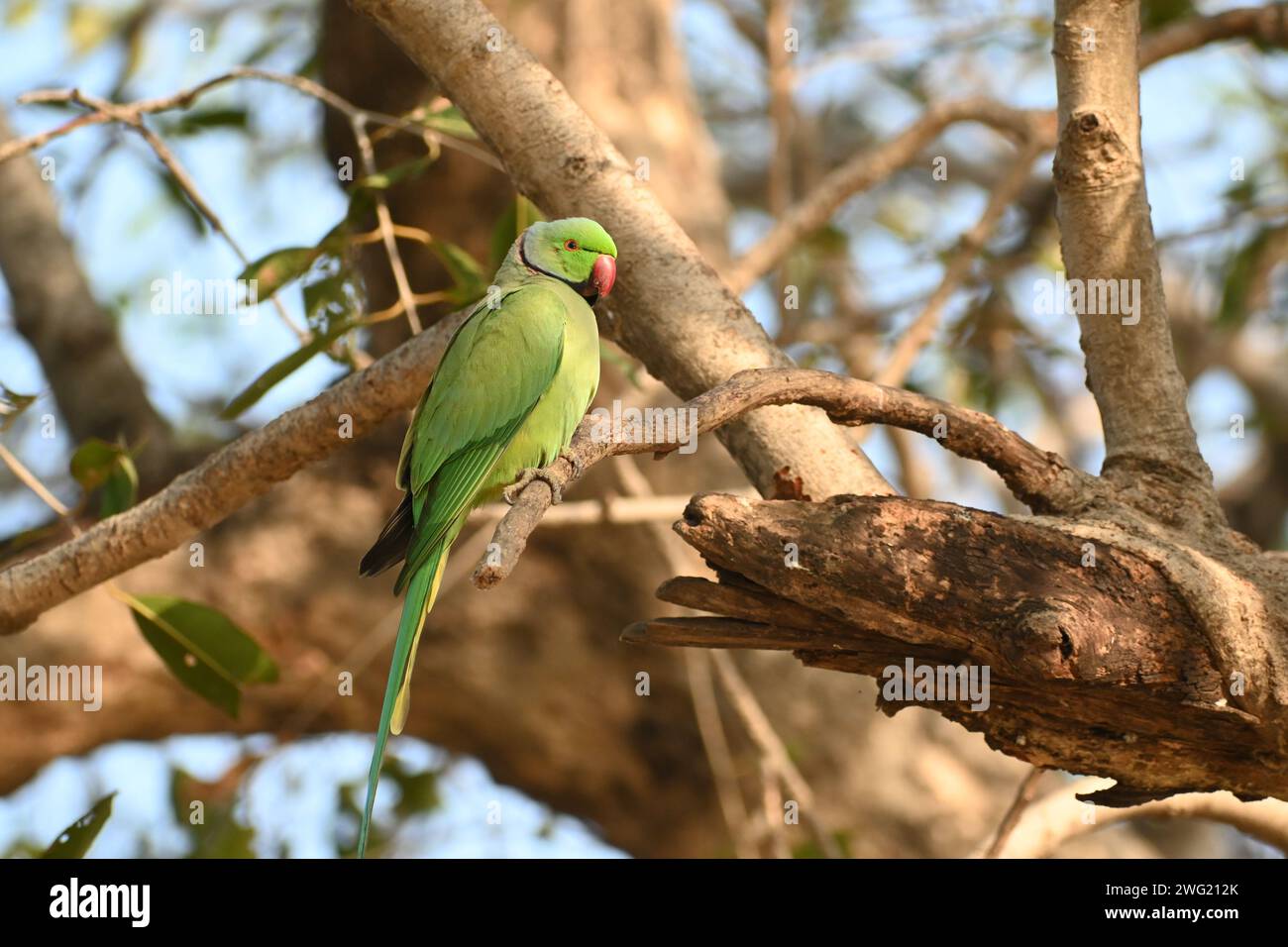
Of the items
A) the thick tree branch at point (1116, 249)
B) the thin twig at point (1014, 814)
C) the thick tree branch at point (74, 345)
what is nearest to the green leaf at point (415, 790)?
the thick tree branch at point (74, 345)

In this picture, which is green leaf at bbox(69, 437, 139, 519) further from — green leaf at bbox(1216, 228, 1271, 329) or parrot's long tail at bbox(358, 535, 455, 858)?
green leaf at bbox(1216, 228, 1271, 329)

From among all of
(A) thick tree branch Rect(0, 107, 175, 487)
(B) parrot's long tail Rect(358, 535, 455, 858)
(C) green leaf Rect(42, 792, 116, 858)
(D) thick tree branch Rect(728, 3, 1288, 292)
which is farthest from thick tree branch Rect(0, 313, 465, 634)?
(A) thick tree branch Rect(0, 107, 175, 487)

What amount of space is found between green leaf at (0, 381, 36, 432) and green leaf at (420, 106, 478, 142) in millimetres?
1231

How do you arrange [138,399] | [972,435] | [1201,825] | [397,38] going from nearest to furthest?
[972,435]
[397,38]
[138,399]
[1201,825]

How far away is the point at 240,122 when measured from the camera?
4.48 metres

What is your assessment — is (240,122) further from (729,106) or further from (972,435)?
(729,106)

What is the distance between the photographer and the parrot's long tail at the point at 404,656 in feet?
8.08

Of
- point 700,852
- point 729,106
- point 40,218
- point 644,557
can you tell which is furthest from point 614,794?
point 729,106

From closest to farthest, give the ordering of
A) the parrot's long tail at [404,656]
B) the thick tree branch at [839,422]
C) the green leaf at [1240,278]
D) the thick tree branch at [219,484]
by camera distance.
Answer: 1. the thick tree branch at [839,422]
2. the parrot's long tail at [404,656]
3. the thick tree branch at [219,484]
4. the green leaf at [1240,278]

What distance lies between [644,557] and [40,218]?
2693 mm

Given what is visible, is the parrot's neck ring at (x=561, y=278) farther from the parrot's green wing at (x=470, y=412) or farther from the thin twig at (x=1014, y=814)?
the thin twig at (x=1014, y=814)

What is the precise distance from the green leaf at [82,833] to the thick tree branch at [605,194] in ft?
5.68

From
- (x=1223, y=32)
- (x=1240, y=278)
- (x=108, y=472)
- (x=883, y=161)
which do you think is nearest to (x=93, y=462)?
(x=108, y=472)

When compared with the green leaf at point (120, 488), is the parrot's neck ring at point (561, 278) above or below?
above
